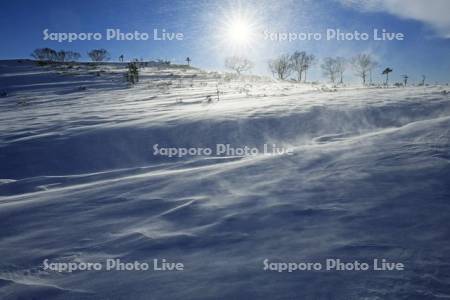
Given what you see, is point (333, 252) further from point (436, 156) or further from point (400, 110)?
point (400, 110)

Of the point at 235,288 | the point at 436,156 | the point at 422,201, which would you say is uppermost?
the point at 436,156

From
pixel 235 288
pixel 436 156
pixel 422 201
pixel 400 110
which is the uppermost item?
pixel 400 110

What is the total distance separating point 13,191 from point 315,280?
340cm

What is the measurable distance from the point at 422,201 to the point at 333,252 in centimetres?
100

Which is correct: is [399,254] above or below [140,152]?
below

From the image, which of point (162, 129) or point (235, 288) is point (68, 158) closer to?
point (162, 129)

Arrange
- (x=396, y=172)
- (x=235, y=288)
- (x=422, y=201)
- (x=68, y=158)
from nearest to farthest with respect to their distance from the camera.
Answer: (x=235, y=288) < (x=422, y=201) < (x=396, y=172) < (x=68, y=158)

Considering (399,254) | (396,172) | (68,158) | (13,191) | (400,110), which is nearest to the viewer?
(399,254)

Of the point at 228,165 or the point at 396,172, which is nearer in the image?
the point at 396,172

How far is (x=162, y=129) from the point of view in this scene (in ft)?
17.9

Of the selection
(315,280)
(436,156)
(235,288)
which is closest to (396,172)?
(436,156)

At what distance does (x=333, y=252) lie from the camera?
6.68 ft

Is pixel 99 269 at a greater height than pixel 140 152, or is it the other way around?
pixel 140 152

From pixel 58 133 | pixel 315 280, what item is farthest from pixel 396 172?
pixel 58 133
